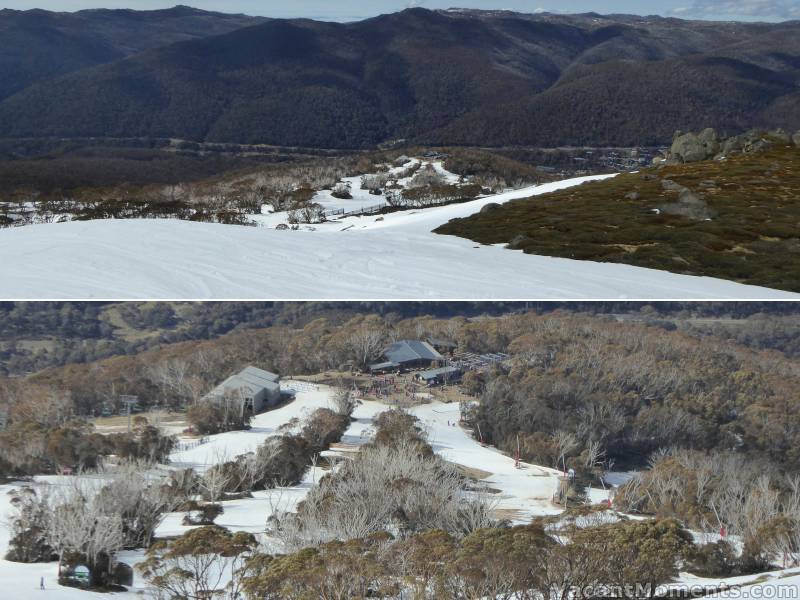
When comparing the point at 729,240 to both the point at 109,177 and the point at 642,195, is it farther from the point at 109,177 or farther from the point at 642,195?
the point at 109,177

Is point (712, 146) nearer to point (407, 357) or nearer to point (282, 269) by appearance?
point (407, 357)

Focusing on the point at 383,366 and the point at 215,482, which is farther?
the point at 383,366

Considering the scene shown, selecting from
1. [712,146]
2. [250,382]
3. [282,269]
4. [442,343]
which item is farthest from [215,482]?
[712,146]

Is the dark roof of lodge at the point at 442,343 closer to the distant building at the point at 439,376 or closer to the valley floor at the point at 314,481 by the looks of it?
the distant building at the point at 439,376

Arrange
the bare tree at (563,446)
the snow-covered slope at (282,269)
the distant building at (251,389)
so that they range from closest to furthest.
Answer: the snow-covered slope at (282,269) < the bare tree at (563,446) < the distant building at (251,389)

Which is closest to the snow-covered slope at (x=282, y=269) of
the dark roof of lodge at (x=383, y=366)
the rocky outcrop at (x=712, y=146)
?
the dark roof of lodge at (x=383, y=366)

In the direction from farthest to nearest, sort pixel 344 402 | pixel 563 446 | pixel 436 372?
pixel 436 372 < pixel 344 402 < pixel 563 446
